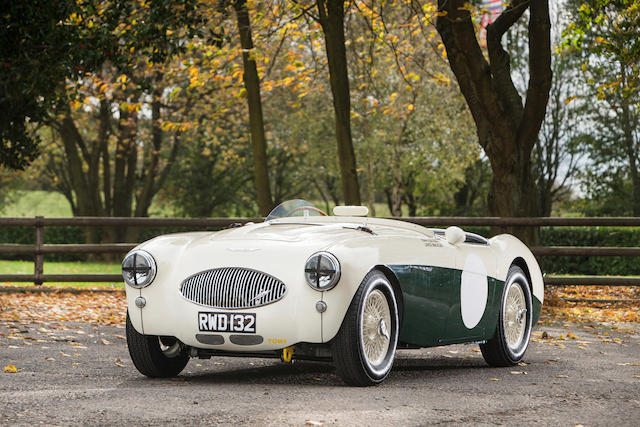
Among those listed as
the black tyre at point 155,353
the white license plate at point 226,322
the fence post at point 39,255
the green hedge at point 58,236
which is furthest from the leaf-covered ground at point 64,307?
the green hedge at point 58,236

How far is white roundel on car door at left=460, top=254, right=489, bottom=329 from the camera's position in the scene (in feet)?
23.8

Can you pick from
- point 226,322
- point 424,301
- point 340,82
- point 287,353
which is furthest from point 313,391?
point 340,82

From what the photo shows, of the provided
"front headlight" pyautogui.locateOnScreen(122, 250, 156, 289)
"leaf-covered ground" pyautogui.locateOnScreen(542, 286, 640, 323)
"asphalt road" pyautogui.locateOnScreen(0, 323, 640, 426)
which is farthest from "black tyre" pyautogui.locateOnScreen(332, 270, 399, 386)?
"leaf-covered ground" pyautogui.locateOnScreen(542, 286, 640, 323)

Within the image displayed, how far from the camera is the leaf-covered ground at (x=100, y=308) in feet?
38.5

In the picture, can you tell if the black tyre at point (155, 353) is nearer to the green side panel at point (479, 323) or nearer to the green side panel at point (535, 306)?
the green side panel at point (479, 323)

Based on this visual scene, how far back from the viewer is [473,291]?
290 inches

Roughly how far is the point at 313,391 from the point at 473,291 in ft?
6.62

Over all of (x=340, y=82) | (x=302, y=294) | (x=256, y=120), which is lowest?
(x=302, y=294)

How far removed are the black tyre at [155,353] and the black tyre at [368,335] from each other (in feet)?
4.00

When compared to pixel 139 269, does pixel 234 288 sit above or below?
below

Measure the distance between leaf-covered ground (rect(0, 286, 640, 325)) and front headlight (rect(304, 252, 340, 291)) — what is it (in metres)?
5.82

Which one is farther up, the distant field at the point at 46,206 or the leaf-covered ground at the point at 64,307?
the distant field at the point at 46,206

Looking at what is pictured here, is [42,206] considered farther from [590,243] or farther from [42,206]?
[590,243]

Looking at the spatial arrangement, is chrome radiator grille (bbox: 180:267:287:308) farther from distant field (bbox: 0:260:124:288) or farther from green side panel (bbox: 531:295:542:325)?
distant field (bbox: 0:260:124:288)
